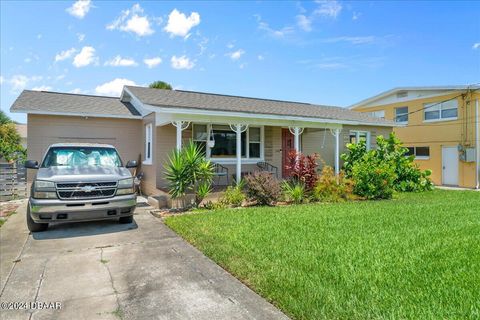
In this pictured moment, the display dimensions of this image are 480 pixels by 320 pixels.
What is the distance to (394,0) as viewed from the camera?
12.8 metres

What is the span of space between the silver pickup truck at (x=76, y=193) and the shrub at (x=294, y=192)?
5526mm

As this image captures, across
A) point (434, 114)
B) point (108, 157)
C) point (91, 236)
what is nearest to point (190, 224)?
point (91, 236)

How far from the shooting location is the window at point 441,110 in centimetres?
1867

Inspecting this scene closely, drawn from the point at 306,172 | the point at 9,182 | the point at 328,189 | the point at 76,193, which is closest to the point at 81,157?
the point at 76,193

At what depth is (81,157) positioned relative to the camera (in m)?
7.86

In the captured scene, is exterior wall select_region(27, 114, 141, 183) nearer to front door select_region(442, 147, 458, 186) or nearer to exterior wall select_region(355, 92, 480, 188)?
exterior wall select_region(355, 92, 480, 188)

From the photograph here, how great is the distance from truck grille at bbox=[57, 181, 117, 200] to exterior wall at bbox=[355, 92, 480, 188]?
19891mm

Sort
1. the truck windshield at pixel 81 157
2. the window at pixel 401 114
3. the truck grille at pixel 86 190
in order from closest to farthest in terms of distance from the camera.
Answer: the truck grille at pixel 86 190 → the truck windshield at pixel 81 157 → the window at pixel 401 114

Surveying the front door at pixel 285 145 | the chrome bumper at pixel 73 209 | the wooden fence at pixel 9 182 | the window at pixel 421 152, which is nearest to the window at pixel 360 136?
the front door at pixel 285 145

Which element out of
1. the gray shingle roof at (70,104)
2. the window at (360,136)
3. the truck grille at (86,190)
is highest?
the gray shingle roof at (70,104)

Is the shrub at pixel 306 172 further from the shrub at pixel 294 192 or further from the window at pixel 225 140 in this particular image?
the window at pixel 225 140

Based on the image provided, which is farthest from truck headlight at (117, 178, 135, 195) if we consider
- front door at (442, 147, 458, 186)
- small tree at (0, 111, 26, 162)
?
front door at (442, 147, 458, 186)

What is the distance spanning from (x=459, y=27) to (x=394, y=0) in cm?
608

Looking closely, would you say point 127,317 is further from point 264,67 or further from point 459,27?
point 459,27
